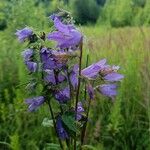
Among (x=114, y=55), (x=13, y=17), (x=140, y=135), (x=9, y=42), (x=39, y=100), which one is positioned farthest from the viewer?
(x=13, y=17)

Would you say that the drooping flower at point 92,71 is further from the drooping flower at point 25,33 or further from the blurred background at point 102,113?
the blurred background at point 102,113

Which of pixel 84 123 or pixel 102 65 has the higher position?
pixel 102 65

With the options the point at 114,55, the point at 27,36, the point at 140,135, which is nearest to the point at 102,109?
the point at 140,135

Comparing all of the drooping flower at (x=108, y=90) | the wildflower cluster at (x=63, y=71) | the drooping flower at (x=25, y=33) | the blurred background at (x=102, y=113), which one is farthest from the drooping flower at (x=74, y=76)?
the blurred background at (x=102, y=113)

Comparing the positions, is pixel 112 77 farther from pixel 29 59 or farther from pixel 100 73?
pixel 29 59

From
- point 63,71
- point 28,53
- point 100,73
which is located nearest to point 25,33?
point 28,53

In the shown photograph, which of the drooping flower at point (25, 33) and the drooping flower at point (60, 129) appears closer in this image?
the drooping flower at point (25, 33)

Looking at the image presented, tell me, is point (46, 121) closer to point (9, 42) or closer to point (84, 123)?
point (84, 123)

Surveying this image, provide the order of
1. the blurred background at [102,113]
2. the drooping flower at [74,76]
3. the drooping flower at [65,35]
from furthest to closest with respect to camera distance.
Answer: the blurred background at [102,113] → the drooping flower at [74,76] → the drooping flower at [65,35]
